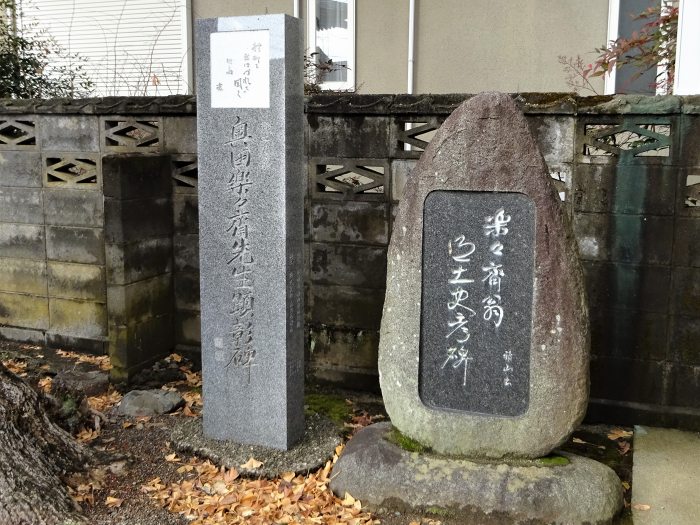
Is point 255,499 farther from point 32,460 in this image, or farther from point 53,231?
point 53,231

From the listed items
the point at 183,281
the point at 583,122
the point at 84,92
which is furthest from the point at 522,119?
the point at 84,92

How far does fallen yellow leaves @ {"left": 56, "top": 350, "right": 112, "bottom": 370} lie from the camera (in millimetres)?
7186

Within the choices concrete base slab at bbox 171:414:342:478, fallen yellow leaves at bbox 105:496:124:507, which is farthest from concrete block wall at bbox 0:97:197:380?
fallen yellow leaves at bbox 105:496:124:507

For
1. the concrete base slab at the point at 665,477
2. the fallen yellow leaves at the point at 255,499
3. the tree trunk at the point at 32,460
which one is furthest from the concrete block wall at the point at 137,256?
the concrete base slab at the point at 665,477

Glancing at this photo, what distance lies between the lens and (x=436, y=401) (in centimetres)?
480

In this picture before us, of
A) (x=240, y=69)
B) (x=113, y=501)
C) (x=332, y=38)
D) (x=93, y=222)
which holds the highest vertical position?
(x=332, y=38)

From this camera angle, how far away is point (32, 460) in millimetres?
4398

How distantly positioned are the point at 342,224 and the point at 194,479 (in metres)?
2.60

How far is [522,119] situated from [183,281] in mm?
4004

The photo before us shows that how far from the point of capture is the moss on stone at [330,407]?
5.93 metres

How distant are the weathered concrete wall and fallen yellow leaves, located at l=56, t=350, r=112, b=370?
0.40 feet

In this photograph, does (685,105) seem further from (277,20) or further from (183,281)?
(183,281)

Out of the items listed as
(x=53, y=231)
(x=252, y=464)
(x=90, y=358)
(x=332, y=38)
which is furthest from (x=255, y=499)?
(x=332, y=38)

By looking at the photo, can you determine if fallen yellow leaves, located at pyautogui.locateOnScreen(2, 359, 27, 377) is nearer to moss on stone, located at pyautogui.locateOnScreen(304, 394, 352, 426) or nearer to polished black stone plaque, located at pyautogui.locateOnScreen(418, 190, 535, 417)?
moss on stone, located at pyautogui.locateOnScreen(304, 394, 352, 426)
